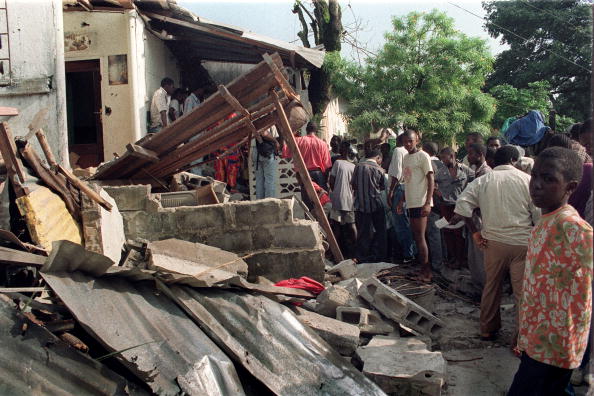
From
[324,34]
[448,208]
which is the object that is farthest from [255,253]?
[324,34]

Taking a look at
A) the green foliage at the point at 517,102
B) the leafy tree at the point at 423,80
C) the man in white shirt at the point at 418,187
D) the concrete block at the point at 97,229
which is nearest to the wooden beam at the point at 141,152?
the concrete block at the point at 97,229

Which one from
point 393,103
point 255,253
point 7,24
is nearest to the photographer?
point 255,253

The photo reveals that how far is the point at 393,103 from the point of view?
14438 mm

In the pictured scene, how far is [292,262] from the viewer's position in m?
6.21

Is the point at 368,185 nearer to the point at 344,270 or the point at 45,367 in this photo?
the point at 344,270

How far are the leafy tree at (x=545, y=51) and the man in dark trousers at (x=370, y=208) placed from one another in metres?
16.4

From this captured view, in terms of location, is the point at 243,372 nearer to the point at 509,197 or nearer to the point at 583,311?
the point at 583,311

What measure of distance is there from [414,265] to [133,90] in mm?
5777

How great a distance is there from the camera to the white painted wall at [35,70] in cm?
750

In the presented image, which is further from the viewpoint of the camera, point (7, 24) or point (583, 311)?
point (7, 24)

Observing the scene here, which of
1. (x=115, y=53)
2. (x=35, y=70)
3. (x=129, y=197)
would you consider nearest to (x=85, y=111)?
(x=115, y=53)

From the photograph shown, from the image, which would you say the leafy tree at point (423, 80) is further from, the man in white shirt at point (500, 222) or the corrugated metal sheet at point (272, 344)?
the corrugated metal sheet at point (272, 344)

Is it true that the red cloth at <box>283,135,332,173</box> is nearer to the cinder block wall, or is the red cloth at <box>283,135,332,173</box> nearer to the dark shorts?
the dark shorts

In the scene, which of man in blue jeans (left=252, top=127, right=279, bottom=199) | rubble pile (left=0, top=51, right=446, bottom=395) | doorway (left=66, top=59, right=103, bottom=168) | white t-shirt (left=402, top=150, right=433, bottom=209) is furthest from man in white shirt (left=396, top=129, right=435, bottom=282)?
doorway (left=66, top=59, right=103, bottom=168)
